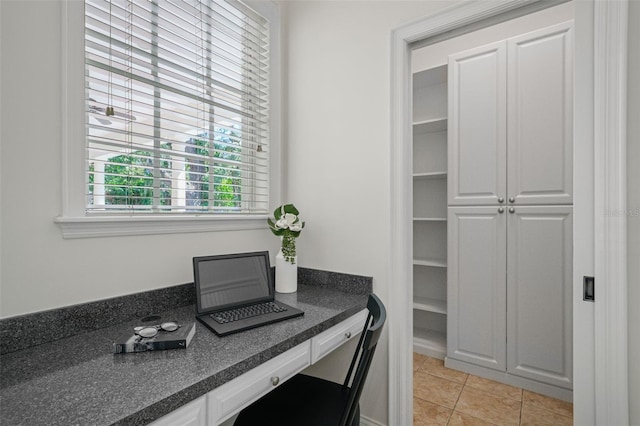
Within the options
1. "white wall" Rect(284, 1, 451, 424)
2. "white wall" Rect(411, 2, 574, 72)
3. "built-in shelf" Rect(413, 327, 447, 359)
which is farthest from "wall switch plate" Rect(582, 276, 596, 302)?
"built-in shelf" Rect(413, 327, 447, 359)

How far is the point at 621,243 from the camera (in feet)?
3.67

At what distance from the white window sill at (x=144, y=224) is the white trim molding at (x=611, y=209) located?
1.55 m

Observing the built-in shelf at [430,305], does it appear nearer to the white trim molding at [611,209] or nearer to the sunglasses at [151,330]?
the white trim molding at [611,209]

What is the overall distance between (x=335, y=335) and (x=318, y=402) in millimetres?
263

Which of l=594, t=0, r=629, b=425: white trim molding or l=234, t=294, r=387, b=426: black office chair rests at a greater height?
l=594, t=0, r=629, b=425: white trim molding

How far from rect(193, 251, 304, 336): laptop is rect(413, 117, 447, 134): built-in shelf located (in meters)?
1.84

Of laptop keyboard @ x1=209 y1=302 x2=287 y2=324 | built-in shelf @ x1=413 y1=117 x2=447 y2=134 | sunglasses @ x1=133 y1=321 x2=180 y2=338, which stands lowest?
laptop keyboard @ x1=209 y1=302 x2=287 y2=324

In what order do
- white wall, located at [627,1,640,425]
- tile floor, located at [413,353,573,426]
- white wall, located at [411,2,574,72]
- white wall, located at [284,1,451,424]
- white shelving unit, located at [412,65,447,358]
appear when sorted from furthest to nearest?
white shelving unit, located at [412,65,447,358] < white wall, located at [411,2,574,72] < tile floor, located at [413,353,573,426] < white wall, located at [284,1,451,424] < white wall, located at [627,1,640,425]

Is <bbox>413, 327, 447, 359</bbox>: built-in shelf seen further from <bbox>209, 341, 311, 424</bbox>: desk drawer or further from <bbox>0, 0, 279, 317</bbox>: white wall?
<bbox>0, 0, 279, 317</bbox>: white wall

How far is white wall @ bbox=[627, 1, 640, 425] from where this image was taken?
111 cm

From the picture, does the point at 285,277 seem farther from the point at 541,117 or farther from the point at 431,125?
the point at 541,117

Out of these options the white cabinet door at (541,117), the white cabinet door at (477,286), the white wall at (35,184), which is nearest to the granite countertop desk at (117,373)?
the white wall at (35,184)

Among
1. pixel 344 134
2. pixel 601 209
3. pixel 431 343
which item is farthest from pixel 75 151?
pixel 431 343

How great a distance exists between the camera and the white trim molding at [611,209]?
1115mm
